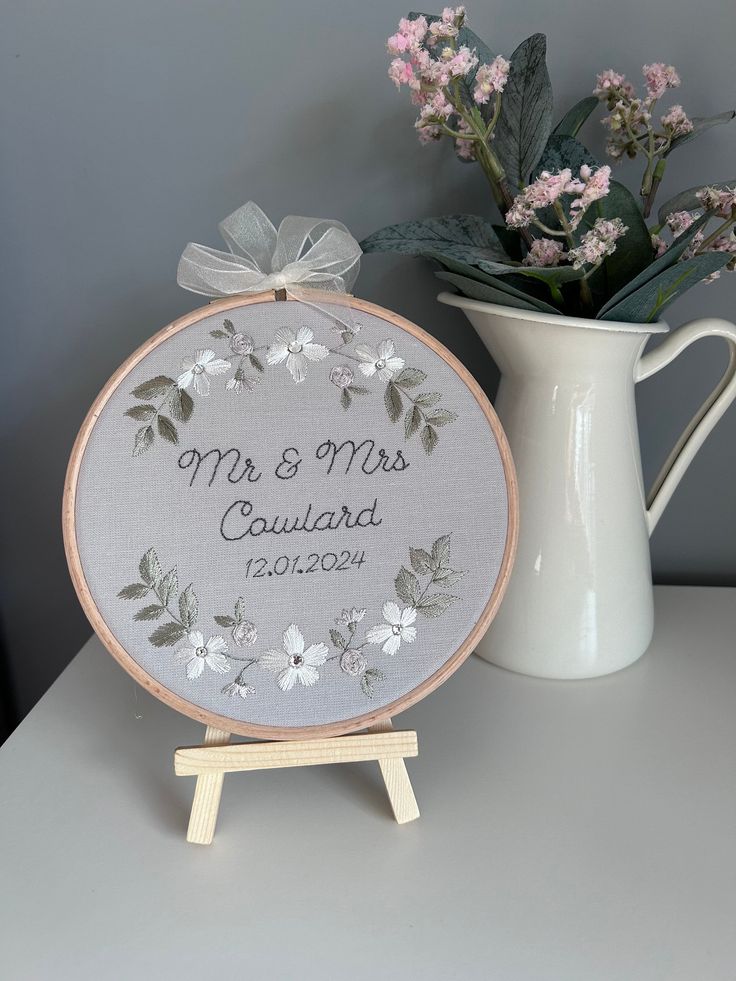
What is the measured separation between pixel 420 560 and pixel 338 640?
0.08m

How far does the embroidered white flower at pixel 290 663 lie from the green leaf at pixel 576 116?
474mm

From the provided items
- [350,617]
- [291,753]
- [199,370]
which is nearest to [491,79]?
[199,370]

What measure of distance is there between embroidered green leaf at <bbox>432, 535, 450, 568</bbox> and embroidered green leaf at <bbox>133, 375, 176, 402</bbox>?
216mm

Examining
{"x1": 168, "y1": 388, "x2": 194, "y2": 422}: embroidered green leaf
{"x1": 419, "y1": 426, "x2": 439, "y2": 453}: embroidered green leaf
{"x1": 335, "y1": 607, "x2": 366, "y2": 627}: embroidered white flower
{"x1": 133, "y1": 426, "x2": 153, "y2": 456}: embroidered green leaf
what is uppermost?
{"x1": 168, "y1": 388, "x2": 194, "y2": 422}: embroidered green leaf

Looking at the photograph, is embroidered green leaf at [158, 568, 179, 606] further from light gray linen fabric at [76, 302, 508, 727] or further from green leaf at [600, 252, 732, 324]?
green leaf at [600, 252, 732, 324]

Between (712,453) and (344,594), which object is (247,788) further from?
(712,453)

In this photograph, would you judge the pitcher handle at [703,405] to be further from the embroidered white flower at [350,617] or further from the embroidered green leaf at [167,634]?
the embroidered green leaf at [167,634]

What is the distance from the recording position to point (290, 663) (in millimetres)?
584

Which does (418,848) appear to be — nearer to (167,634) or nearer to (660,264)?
(167,634)

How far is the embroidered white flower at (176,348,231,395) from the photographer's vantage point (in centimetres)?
59

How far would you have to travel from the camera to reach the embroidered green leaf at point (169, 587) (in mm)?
579

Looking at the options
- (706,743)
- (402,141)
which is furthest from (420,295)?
(706,743)

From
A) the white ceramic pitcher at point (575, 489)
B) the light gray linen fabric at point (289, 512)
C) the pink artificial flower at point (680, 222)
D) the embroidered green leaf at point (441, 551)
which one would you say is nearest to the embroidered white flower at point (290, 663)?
the light gray linen fabric at point (289, 512)

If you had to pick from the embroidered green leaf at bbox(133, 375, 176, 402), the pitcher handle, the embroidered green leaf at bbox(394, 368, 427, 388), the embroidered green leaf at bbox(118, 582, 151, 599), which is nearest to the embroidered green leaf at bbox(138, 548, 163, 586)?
the embroidered green leaf at bbox(118, 582, 151, 599)
